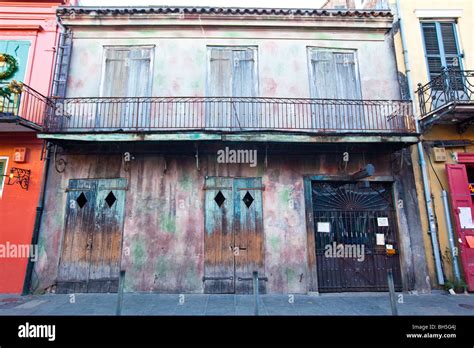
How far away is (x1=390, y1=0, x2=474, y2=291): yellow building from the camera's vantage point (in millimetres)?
7750

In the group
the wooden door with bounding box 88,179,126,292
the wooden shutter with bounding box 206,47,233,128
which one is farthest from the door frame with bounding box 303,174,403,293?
the wooden door with bounding box 88,179,126,292

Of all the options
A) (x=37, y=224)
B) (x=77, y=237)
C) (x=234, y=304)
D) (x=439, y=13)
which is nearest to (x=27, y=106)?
(x=37, y=224)

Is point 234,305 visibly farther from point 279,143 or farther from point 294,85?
point 294,85

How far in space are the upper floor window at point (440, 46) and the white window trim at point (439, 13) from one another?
227mm

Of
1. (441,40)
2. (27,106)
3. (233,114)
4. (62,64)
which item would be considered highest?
(441,40)

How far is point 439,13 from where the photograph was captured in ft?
30.0

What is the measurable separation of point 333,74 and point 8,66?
35.3 ft

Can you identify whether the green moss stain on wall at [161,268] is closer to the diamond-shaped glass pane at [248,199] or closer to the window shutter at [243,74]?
the diamond-shaped glass pane at [248,199]

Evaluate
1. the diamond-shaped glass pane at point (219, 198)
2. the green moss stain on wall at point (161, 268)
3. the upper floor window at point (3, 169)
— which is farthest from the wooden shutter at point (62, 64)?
the green moss stain on wall at point (161, 268)

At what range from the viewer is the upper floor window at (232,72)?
28.8ft

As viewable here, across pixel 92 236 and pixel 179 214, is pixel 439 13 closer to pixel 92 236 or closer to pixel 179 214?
pixel 179 214

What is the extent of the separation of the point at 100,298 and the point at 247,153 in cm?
576

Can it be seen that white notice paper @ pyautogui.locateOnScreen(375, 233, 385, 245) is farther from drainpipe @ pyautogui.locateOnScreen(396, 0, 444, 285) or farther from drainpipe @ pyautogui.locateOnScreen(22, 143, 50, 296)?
drainpipe @ pyautogui.locateOnScreen(22, 143, 50, 296)
